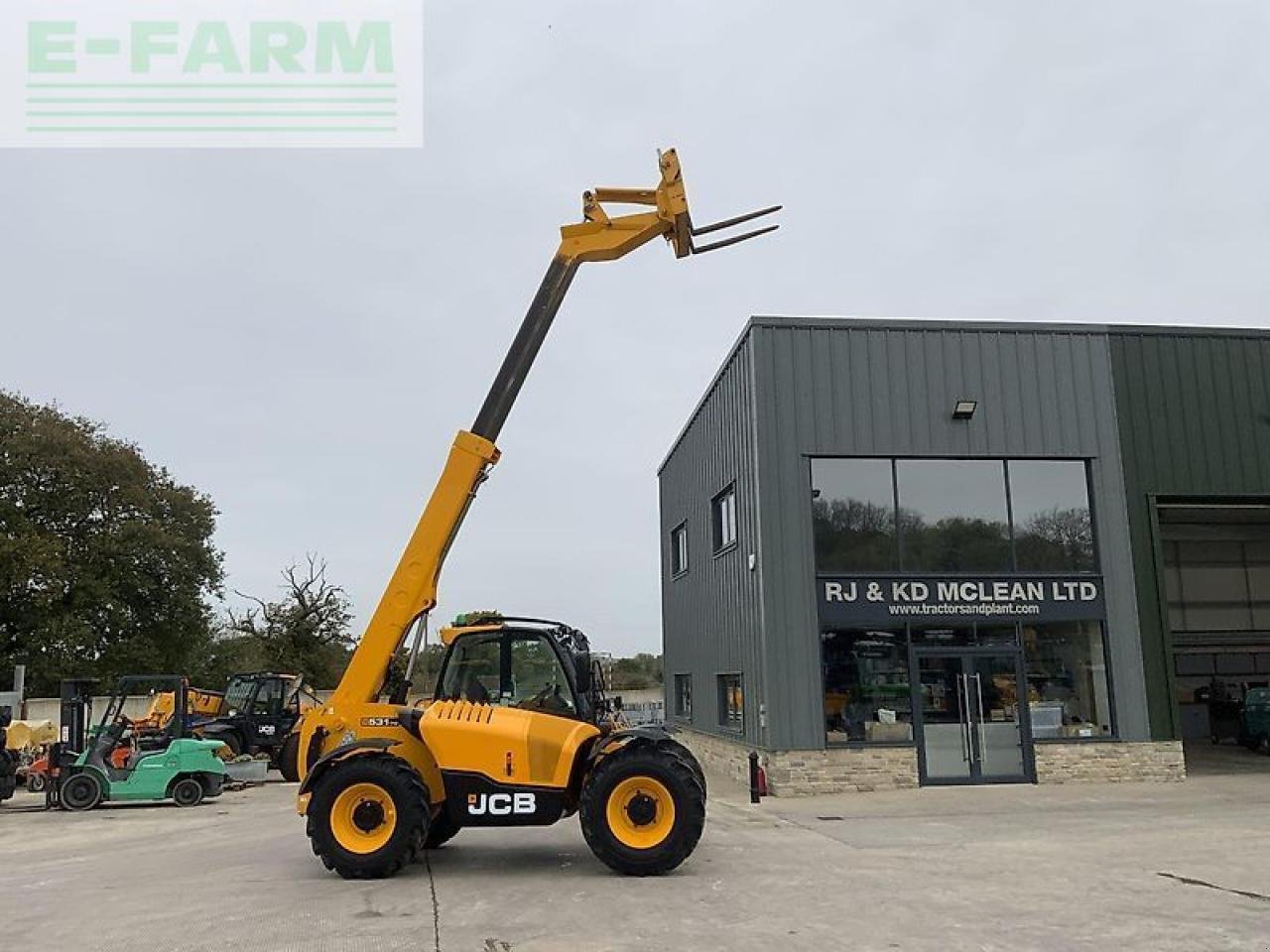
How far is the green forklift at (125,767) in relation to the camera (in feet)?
53.0

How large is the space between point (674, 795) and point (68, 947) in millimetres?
4654

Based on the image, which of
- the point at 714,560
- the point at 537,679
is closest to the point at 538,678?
the point at 537,679

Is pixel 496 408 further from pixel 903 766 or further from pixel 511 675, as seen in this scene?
pixel 903 766

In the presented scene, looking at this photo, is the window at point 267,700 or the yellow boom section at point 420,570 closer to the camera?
Result: the yellow boom section at point 420,570

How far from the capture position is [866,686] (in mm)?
15828

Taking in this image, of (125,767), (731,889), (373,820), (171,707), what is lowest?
(731,889)

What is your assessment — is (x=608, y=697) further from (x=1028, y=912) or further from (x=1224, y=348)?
(x=1224, y=348)

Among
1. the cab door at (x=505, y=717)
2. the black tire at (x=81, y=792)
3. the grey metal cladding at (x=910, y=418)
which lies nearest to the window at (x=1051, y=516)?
the grey metal cladding at (x=910, y=418)

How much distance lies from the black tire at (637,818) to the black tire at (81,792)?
35.3ft

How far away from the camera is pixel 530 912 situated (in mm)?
7680

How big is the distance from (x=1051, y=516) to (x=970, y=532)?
1.41m

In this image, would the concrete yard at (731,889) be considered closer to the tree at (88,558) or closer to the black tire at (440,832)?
the black tire at (440,832)

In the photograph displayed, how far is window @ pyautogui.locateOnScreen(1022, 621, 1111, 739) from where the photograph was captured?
52.8 ft

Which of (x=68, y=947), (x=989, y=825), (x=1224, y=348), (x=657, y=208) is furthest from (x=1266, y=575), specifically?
(x=68, y=947)
